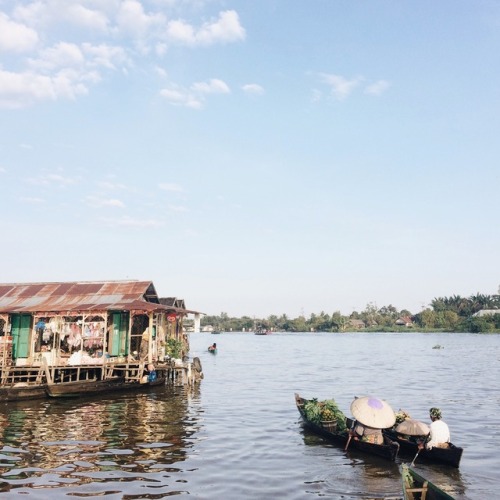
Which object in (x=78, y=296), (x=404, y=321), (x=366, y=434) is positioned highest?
(x=78, y=296)

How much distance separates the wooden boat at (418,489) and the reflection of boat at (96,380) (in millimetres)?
17540

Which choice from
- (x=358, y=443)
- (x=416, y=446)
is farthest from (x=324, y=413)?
(x=416, y=446)

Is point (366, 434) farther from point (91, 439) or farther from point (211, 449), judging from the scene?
point (91, 439)

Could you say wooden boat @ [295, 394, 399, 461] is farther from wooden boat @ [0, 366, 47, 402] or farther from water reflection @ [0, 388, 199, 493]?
wooden boat @ [0, 366, 47, 402]

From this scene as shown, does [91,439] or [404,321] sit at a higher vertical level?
[404,321]

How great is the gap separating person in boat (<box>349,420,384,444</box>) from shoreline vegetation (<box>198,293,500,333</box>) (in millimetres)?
120752

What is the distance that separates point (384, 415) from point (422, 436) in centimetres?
136

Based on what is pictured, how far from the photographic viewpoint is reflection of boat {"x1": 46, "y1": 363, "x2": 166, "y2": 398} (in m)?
24.6

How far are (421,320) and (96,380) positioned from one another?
139m

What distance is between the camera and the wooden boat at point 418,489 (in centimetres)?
1008

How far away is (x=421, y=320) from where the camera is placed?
150 meters

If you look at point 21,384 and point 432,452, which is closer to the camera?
point 432,452

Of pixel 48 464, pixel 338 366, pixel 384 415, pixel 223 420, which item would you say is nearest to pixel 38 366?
pixel 223 420

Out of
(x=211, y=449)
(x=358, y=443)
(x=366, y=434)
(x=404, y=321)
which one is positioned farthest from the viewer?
(x=404, y=321)
